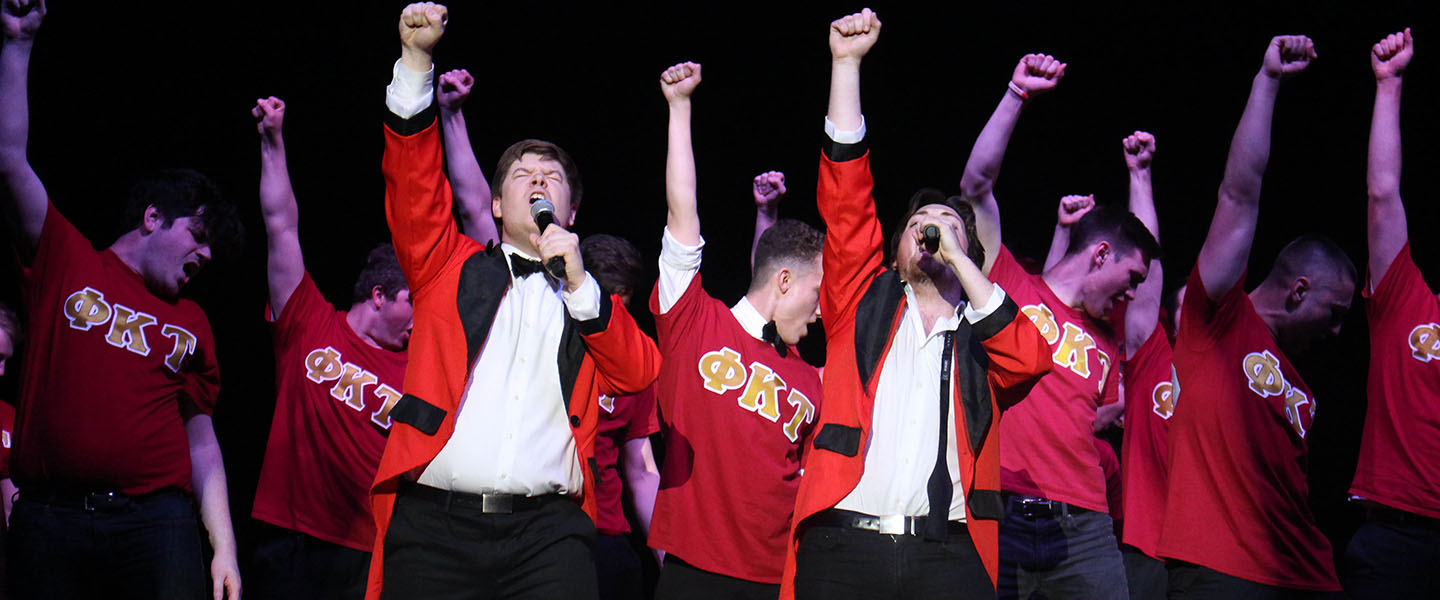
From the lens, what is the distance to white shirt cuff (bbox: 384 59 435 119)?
2400 mm

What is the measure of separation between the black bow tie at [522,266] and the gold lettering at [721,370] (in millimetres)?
931

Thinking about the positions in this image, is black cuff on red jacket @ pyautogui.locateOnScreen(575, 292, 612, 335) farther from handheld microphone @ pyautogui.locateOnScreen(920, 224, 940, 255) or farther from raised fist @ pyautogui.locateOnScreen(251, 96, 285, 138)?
raised fist @ pyautogui.locateOnScreen(251, 96, 285, 138)

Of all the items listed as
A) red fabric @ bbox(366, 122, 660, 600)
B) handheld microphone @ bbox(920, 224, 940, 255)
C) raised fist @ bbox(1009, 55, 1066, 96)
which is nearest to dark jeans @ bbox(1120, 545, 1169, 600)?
raised fist @ bbox(1009, 55, 1066, 96)

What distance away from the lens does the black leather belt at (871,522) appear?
2432mm

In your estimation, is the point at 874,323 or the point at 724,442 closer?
the point at 874,323

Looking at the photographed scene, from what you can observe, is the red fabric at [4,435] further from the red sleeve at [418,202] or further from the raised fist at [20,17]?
the red sleeve at [418,202]

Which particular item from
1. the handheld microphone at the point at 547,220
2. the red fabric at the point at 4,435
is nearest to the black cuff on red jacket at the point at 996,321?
the handheld microphone at the point at 547,220

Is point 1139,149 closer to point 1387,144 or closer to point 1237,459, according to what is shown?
point 1387,144

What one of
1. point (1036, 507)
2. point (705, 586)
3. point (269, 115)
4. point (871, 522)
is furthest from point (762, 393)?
point (269, 115)

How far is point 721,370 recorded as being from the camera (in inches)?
133

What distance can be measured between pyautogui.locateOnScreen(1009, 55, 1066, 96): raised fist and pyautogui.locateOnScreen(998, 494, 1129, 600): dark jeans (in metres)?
1.21

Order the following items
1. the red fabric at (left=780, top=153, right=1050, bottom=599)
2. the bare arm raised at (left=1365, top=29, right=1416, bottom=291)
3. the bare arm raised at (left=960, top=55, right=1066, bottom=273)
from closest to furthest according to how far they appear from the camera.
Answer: the red fabric at (left=780, top=153, right=1050, bottom=599)
the bare arm raised at (left=960, top=55, right=1066, bottom=273)
the bare arm raised at (left=1365, top=29, right=1416, bottom=291)

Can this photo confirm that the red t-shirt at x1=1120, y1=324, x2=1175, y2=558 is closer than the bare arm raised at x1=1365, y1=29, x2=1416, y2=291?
No

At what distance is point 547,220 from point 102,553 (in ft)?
5.65
